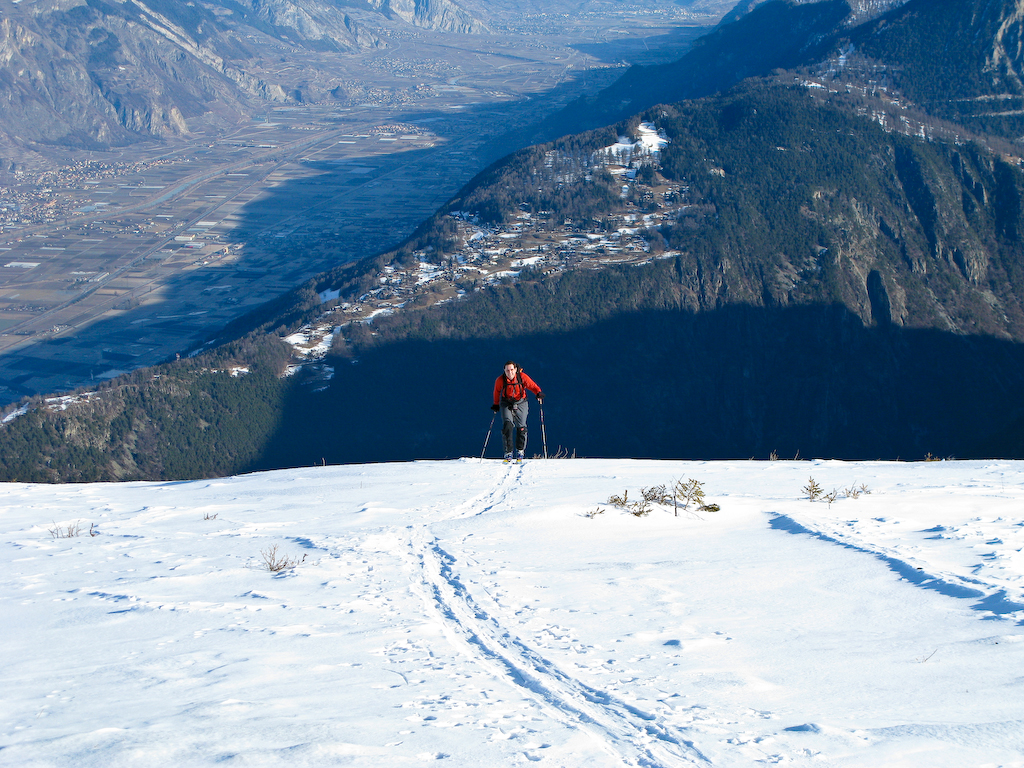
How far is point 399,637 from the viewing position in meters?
11.0

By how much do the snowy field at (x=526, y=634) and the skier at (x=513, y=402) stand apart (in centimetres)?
535

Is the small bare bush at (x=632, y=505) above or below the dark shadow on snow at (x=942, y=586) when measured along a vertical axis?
above

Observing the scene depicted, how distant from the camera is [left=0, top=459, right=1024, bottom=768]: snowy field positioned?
805cm

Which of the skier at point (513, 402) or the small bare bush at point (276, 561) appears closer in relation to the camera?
the small bare bush at point (276, 561)

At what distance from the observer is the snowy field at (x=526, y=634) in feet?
26.4

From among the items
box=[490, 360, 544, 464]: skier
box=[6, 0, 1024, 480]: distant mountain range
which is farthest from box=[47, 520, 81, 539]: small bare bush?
box=[6, 0, 1024, 480]: distant mountain range

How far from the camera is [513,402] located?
24.6m

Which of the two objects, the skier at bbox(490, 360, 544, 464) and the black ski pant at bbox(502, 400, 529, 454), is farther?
the black ski pant at bbox(502, 400, 529, 454)

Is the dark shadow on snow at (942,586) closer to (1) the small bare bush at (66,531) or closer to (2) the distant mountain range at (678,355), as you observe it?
(1) the small bare bush at (66,531)

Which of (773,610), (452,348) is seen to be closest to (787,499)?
(773,610)

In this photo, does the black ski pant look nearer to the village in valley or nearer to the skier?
the skier

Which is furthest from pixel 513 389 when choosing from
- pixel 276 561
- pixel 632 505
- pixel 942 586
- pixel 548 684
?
pixel 548 684

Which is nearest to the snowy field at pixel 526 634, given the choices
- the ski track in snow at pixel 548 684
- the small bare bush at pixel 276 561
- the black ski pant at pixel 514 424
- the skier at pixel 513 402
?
the ski track in snow at pixel 548 684

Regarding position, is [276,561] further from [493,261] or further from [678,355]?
[493,261]
